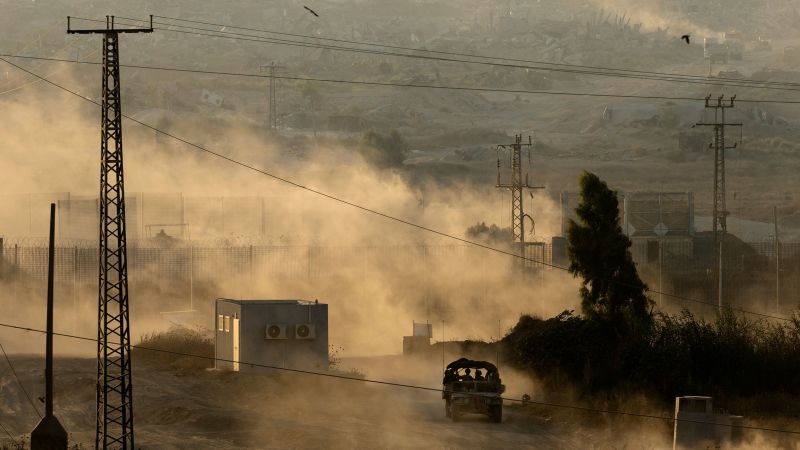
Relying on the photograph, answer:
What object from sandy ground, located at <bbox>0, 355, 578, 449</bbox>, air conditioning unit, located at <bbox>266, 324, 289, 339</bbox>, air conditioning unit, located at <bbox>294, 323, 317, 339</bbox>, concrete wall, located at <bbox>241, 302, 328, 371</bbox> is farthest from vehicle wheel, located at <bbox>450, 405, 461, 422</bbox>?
air conditioning unit, located at <bbox>266, 324, 289, 339</bbox>

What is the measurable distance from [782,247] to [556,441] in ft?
195

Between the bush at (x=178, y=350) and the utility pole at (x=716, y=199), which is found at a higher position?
the utility pole at (x=716, y=199)

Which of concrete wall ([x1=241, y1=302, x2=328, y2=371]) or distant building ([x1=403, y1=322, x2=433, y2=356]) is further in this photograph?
distant building ([x1=403, y1=322, x2=433, y2=356])

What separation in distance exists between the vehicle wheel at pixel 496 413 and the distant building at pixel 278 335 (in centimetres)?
1086

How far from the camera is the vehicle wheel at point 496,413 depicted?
4345cm

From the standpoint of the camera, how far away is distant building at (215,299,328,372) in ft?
172

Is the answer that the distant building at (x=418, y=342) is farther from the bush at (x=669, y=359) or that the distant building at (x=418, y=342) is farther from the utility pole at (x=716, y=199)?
the utility pole at (x=716, y=199)

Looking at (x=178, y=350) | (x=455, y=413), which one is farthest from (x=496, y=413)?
(x=178, y=350)

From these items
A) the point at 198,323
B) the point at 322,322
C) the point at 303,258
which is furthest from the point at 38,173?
the point at 322,322

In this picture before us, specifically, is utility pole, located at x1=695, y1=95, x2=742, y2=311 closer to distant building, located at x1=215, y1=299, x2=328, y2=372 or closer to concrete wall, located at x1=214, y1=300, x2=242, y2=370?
distant building, located at x1=215, y1=299, x2=328, y2=372

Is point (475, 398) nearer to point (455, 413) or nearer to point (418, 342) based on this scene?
point (455, 413)

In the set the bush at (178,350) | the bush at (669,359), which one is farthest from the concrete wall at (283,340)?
the bush at (669,359)

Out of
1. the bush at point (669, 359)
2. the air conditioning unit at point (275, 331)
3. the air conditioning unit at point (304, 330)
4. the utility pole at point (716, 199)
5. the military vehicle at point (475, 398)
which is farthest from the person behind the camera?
the utility pole at point (716, 199)

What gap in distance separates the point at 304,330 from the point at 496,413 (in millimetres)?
11103
